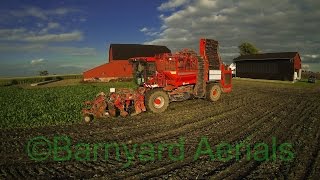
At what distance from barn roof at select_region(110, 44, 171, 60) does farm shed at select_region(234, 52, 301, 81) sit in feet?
52.7

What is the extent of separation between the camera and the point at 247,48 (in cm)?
6819

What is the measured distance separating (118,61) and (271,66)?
24171 mm

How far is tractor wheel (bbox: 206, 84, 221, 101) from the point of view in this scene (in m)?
16.5

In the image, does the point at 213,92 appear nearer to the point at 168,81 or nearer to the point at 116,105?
the point at 168,81

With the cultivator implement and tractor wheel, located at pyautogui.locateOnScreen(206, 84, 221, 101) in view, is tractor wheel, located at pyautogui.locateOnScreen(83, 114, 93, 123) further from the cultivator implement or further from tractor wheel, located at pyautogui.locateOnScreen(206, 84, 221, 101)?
tractor wheel, located at pyautogui.locateOnScreen(206, 84, 221, 101)

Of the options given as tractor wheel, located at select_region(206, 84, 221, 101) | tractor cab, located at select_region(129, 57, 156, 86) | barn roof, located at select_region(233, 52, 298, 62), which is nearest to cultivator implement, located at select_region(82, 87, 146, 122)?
tractor cab, located at select_region(129, 57, 156, 86)

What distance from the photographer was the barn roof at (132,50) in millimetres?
48116

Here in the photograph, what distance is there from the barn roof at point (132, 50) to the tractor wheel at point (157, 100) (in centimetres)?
3450

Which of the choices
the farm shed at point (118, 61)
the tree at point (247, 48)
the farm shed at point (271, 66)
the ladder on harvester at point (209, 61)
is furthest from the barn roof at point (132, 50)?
the ladder on harvester at point (209, 61)

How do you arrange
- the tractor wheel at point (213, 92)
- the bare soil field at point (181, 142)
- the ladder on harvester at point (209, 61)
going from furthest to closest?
the tractor wheel at point (213, 92), the ladder on harvester at point (209, 61), the bare soil field at point (181, 142)

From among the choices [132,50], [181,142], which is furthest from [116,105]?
[132,50]

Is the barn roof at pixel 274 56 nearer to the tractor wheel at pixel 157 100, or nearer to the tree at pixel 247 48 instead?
the tree at pixel 247 48

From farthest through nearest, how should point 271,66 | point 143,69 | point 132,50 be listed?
point 132,50, point 271,66, point 143,69

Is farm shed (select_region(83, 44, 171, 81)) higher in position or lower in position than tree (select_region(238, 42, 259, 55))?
lower
